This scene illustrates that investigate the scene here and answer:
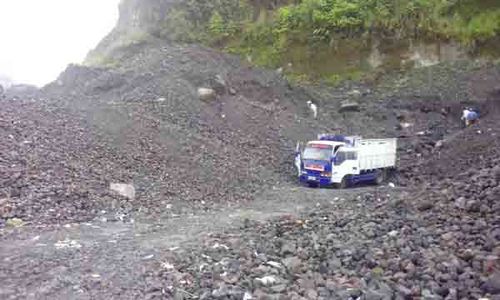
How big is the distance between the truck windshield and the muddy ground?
113cm

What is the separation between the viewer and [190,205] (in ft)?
40.0

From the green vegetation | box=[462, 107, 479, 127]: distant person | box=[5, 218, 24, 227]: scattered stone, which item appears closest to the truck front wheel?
box=[462, 107, 479, 127]: distant person

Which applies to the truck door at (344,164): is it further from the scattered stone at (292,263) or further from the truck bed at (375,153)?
the scattered stone at (292,263)

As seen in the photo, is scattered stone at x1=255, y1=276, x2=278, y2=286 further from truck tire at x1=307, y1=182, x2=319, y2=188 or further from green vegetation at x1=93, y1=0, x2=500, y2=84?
green vegetation at x1=93, y1=0, x2=500, y2=84

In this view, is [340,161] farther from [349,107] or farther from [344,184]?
[349,107]

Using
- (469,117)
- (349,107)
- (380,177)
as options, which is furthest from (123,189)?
(469,117)

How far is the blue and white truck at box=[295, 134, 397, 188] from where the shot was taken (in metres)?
15.6

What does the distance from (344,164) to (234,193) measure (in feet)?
13.3

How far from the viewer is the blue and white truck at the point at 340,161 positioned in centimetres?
1562

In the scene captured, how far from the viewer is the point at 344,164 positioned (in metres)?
15.7

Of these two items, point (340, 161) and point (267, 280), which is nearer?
point (267, 280)

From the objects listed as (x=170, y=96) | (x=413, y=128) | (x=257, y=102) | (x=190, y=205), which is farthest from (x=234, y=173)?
(x=413, y=128)

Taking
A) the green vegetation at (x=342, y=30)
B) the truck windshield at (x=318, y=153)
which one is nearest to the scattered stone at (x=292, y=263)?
the truck windshield at (x=318, y=153)

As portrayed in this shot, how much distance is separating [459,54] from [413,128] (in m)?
6.45
